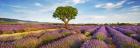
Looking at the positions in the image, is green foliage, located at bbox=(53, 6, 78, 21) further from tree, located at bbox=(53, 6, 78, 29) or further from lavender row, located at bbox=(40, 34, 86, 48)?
lavender row, located at bbox=(40, 34, 86, 48)

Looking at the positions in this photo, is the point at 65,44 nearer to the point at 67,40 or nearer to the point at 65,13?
the point at 67,40

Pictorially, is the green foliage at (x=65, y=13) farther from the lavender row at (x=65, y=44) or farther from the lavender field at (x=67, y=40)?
the lavender row at (x=65, y=44)

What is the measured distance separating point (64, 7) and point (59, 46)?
1194 inches

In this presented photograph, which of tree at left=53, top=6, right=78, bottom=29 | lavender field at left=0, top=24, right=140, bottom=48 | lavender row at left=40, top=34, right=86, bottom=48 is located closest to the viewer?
lavender row at left=40, top=34, right=86, bottom=48

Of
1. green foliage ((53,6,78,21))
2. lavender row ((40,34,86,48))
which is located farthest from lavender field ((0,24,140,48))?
green foliage ((53,6,78,21))

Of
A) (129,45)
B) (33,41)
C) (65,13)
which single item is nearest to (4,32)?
(33,41)

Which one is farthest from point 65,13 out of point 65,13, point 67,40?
point 67,40

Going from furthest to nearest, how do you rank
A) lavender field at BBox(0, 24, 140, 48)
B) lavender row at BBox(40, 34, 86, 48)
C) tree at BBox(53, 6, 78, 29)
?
tree at BBox(53, 6, 78, 29) < lavender field at BBox(0, 24, 140, 48) < lavender row at BBox(40, 34, 86, 48)

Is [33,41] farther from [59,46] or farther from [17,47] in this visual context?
[59,46]

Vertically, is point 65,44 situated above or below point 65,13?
below

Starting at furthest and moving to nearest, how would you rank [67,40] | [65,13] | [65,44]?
[65,13], [67,40], [65,44]

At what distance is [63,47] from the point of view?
17.7 feet

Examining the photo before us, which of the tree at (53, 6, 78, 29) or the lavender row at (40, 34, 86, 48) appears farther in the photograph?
the tree at (53, 6, 78, 29)

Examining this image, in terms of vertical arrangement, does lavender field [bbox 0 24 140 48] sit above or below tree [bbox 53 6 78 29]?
below
